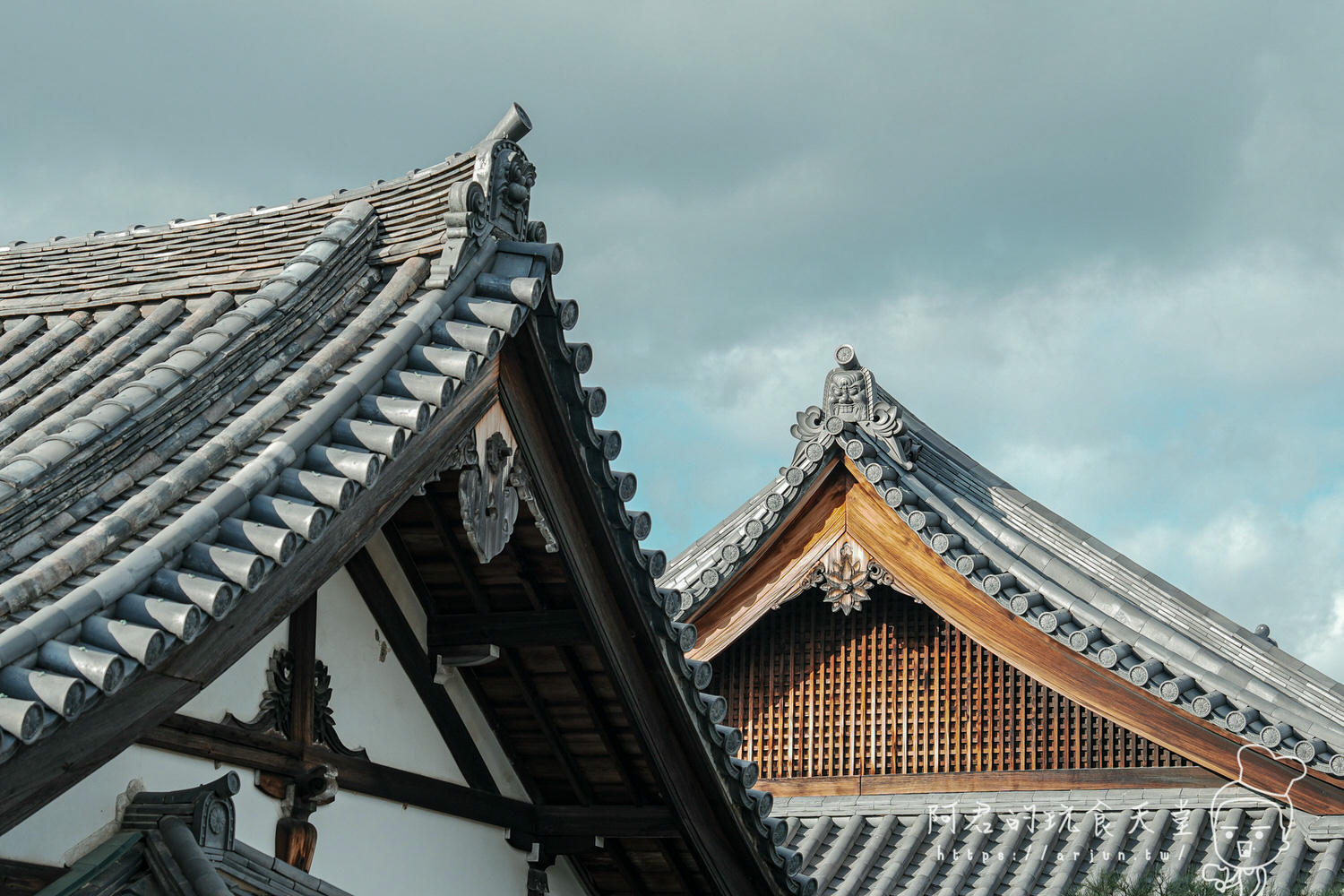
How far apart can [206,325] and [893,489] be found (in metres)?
6.84

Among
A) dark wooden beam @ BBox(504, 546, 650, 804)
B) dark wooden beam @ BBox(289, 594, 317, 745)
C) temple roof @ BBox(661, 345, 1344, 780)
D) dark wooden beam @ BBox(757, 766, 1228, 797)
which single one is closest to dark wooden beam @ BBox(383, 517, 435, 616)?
dark wooden beam @ BBox(504, 546, 650, 804)

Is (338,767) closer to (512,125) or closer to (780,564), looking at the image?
(512,125)

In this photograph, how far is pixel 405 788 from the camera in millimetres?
6445

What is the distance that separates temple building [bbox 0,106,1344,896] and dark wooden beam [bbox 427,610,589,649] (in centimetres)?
2

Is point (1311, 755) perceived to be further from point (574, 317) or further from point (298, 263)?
point (298, 263)

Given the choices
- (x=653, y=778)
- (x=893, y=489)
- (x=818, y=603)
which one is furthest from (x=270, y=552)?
(x=818, y=603)

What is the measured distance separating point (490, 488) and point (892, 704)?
23.8 feet

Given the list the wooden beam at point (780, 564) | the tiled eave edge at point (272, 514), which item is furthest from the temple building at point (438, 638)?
the wooden beam at point (780, 564)

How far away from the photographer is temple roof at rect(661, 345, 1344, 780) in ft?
33.7

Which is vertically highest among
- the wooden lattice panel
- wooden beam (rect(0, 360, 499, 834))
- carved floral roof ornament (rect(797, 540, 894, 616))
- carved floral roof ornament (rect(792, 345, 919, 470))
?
carved floral roof ornament (rect(792, 345, 919, 470))

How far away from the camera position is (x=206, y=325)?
19.3ft

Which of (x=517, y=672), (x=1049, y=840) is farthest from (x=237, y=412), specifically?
(x=1049, y=840)

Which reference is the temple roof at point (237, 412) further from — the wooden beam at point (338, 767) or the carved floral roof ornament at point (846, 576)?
the carved floral roof ornament at point (846, 576)

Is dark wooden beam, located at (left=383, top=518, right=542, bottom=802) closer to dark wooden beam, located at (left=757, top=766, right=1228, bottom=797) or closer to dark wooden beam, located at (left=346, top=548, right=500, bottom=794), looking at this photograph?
dark wooden beam, located at (left=346, top=548, right=500, bottom=794)
